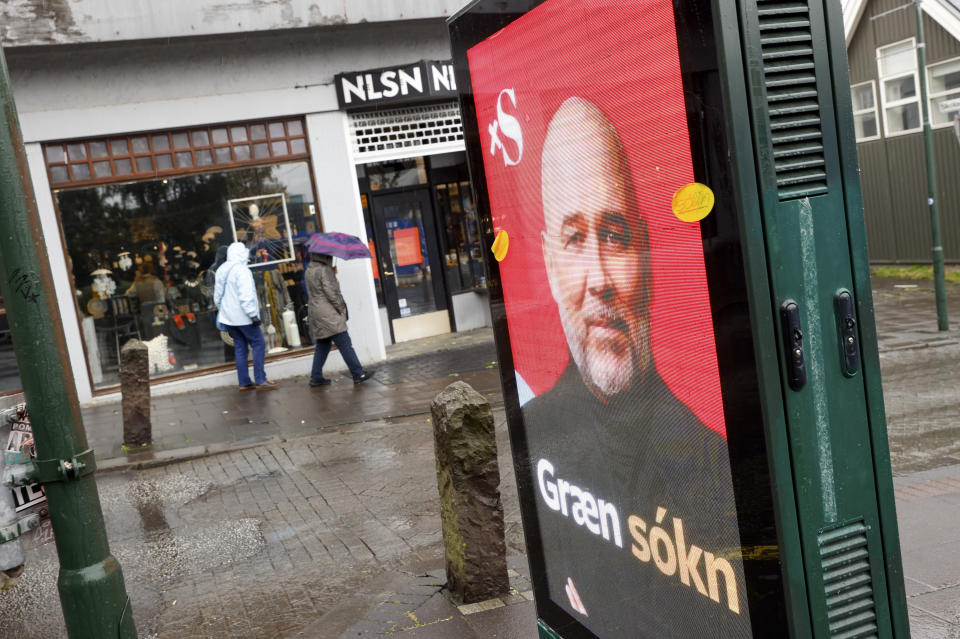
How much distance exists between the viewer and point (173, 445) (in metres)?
9.42

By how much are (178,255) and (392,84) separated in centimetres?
402

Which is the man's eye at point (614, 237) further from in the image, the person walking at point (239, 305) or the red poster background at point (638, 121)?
the person walking at point (239, 305)

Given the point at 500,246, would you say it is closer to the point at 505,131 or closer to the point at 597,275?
the point at 505,131

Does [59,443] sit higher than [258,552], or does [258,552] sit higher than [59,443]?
[59,443]

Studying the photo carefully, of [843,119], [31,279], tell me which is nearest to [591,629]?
[843,119]

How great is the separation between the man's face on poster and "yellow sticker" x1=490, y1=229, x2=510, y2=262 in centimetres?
27

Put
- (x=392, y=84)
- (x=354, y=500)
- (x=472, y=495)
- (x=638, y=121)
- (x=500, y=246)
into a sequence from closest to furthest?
(x=638, y=121), (x=500, y=246), (x=472, y=495), (x=354, y=500), (x=392, y=84)

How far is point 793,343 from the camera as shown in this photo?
192 cm

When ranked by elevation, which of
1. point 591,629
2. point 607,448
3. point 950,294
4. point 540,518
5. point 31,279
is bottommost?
point 950,294

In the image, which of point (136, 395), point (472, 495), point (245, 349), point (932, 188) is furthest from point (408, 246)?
point (472, 495)

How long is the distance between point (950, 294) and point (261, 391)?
36.9 feet

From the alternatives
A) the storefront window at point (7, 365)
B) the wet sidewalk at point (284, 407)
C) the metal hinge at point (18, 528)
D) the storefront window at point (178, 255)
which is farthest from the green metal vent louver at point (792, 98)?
the storefront window at point (178, 255)

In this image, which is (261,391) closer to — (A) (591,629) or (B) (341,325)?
(B) (341,325)

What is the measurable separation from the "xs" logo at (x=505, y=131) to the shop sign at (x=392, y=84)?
11008mm
